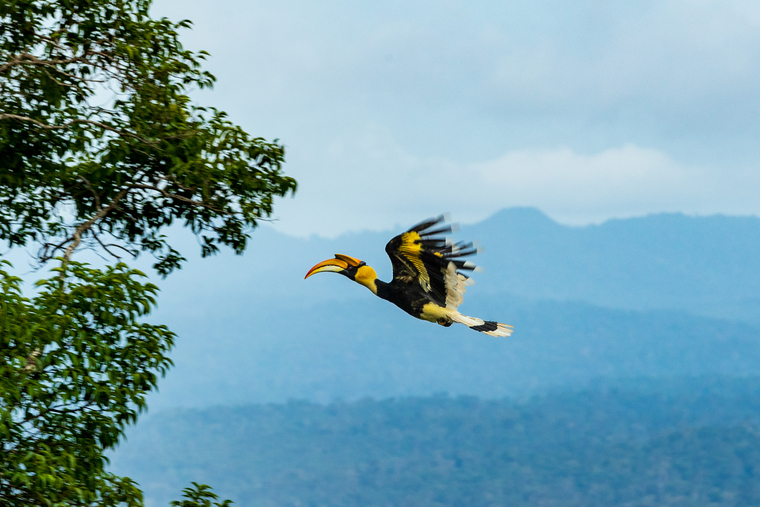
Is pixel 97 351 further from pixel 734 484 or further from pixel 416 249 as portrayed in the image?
pixel 734 484

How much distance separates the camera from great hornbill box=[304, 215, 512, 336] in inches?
229

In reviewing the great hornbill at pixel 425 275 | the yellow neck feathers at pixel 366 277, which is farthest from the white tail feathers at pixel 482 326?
the yellow neck feathers at pixel 366 277

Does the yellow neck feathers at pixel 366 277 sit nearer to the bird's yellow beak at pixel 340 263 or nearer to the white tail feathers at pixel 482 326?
the bird's yellow beak at pixel 340 263

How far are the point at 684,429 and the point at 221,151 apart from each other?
201m

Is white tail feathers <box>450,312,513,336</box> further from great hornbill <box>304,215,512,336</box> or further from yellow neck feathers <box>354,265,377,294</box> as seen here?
yellow neck feathers <box>354,265,377,294</box>

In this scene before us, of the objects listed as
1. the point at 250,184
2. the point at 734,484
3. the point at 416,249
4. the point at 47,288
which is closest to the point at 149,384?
the point at 47,288

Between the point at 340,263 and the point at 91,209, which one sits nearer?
the point at 340,263

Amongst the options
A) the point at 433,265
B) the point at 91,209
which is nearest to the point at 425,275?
the point at 433,265

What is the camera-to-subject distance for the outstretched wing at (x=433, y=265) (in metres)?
5.86

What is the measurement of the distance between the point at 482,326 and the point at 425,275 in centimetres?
56

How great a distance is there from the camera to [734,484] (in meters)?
171

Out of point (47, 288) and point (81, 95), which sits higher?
point (81, 95)

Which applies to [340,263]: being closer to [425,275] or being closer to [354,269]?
[354,269]

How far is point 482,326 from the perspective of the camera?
592cm
